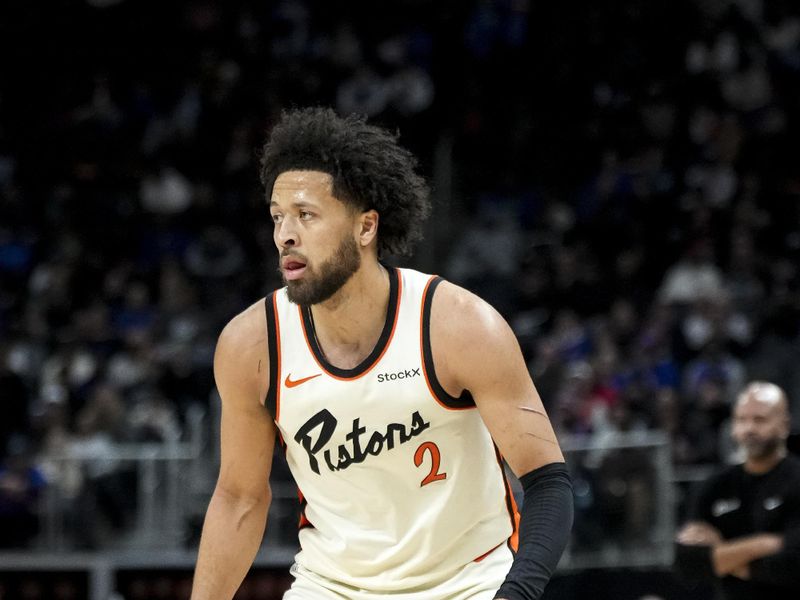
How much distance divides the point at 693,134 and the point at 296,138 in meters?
10.5

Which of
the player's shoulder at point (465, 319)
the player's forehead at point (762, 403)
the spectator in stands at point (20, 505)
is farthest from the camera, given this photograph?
the spectator in stands at point (20, 505)

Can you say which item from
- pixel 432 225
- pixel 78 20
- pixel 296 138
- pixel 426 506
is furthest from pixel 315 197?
pixel 78 20

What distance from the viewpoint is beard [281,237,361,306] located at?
4062mm

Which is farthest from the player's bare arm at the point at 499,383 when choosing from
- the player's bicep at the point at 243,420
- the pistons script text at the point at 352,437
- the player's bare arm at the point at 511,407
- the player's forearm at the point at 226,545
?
the player's forearm at the point at 226,545

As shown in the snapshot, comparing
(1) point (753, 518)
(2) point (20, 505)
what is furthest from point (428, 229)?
(1) point (753, 518)

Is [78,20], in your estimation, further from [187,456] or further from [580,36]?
[187,456]

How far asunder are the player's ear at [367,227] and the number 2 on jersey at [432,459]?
634 millimetres

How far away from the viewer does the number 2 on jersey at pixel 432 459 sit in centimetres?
409

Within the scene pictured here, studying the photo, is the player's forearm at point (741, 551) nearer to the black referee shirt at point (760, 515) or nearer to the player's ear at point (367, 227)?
the black referee shirt at point (760, 515)

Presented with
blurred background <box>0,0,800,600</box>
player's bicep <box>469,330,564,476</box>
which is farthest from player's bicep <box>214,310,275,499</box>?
blurred background <box>0,0,800,600</box>

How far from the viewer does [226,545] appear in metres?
4.27

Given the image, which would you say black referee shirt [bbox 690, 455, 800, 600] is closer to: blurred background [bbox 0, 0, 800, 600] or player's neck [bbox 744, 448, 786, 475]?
player's neck [bbox 744, 448, 786, 475]

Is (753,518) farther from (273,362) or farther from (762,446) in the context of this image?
(273,362)

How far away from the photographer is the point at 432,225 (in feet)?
45.5
